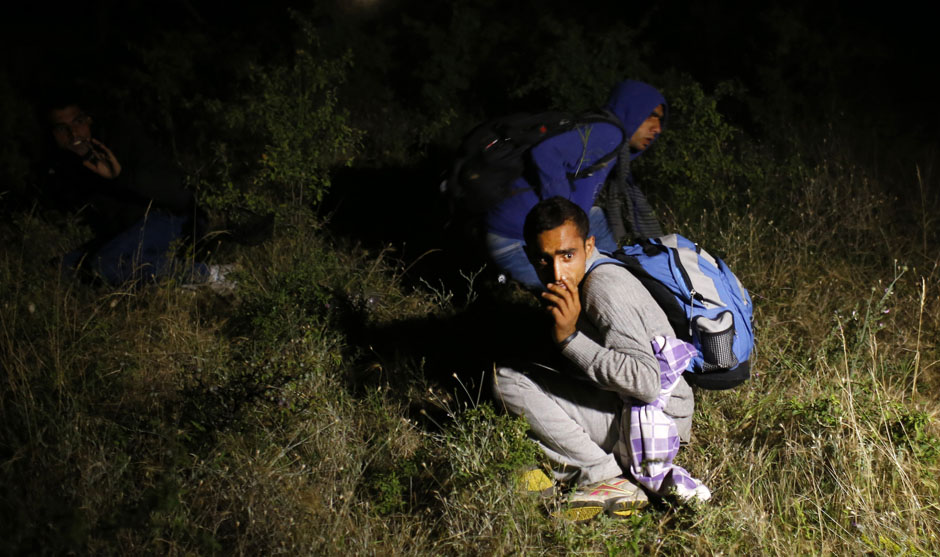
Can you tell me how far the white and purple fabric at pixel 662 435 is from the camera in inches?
111

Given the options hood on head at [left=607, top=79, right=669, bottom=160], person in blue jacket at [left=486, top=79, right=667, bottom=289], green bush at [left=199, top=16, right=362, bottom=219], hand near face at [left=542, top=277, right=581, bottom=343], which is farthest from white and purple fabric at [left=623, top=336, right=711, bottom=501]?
green bush at [left=199, top=16, right=362, bottom=219]

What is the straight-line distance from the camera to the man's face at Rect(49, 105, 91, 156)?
4855 millimetres

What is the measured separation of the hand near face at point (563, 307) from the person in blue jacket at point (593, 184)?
132cm

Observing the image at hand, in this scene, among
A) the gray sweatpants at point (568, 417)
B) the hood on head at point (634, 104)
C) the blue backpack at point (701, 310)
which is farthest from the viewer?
the hood on head at point (634, 104)

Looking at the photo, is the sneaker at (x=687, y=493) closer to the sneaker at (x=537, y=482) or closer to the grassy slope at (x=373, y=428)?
the grassy slope at (x=373, y=428)

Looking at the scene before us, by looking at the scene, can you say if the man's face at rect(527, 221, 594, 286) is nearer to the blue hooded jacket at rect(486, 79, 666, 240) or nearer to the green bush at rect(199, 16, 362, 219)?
the blue hooded jacket at rect(486, 79, 666, 240)

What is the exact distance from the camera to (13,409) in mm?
3246

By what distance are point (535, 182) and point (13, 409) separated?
288 centimetres

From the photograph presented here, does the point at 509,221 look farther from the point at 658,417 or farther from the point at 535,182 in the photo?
the point at 658,417

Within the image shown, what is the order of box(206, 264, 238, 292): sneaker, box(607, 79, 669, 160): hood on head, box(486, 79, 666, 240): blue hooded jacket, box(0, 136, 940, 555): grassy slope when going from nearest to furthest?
box(0, 136, 940, 555): grassy slope → box(486, 79, 666, 240): blue hooded jacket → box(607, 79, 669, 160): hood on head → box(206, 264, 238, 292): sneaker

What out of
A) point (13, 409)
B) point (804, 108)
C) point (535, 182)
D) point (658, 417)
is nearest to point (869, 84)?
point (804, 108)

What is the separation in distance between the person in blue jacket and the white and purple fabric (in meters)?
1.31

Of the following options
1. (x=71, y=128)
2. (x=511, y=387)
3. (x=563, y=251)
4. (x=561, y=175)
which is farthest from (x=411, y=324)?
(x=71, y=128)

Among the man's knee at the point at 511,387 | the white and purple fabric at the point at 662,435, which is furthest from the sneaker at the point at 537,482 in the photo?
the white and purple fabric at the point at 662,435
